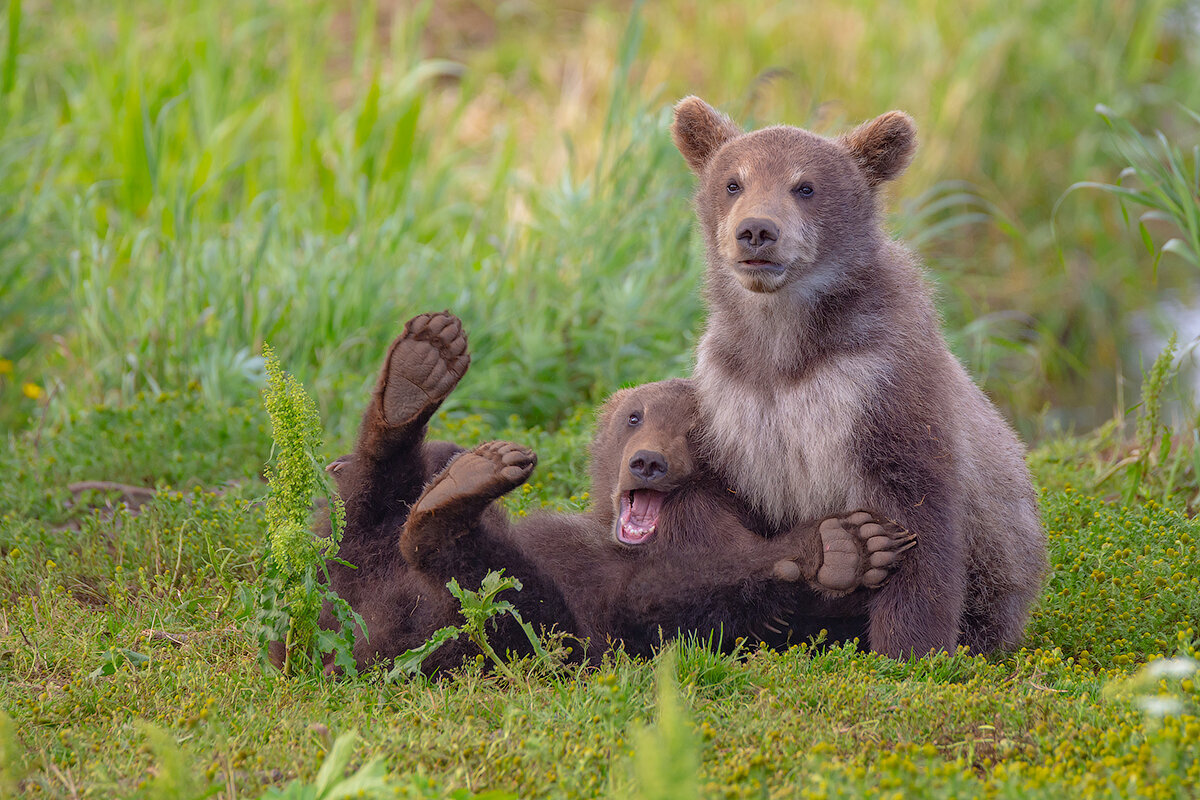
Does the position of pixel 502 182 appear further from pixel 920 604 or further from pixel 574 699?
pixel 574 699

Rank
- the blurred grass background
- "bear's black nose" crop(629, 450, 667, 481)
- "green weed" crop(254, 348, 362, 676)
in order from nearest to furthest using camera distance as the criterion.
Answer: "green weed" crop(254, 348, 362, 676) → "bear's black nose" crop(629, 450, 667, 481) → the blurred grass background

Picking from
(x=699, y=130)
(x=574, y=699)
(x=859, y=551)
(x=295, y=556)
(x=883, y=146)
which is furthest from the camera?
(x=699, y=130)

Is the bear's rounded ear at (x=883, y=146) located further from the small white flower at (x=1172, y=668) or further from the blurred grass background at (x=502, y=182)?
the small white flower at (x=1172, y=668)

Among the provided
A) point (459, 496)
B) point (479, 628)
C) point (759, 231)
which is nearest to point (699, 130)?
point (759, 231)

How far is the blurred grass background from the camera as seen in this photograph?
7160mm

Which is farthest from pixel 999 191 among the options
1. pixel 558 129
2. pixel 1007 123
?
pixel 558 129

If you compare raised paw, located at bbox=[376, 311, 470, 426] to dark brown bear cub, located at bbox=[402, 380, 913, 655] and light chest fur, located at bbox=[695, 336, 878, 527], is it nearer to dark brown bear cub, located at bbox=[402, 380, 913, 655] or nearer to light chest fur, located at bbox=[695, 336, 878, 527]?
dark brown bear cub, located at bbox=[402, 380, 913, 655]

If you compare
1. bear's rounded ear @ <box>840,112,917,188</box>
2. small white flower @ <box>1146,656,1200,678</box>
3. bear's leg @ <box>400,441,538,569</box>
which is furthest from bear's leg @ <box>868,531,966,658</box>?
bear's rounded ear @ <box>840,112,917,188</box>

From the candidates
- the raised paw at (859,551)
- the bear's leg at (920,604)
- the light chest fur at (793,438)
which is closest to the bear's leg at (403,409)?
the light chest fur at (793,438)

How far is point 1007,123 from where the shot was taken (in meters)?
11.3

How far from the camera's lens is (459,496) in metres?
3.60

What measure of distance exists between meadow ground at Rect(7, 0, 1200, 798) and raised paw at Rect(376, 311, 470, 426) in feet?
1.93

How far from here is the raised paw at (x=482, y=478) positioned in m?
3.59

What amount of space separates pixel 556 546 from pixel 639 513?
323 mm
